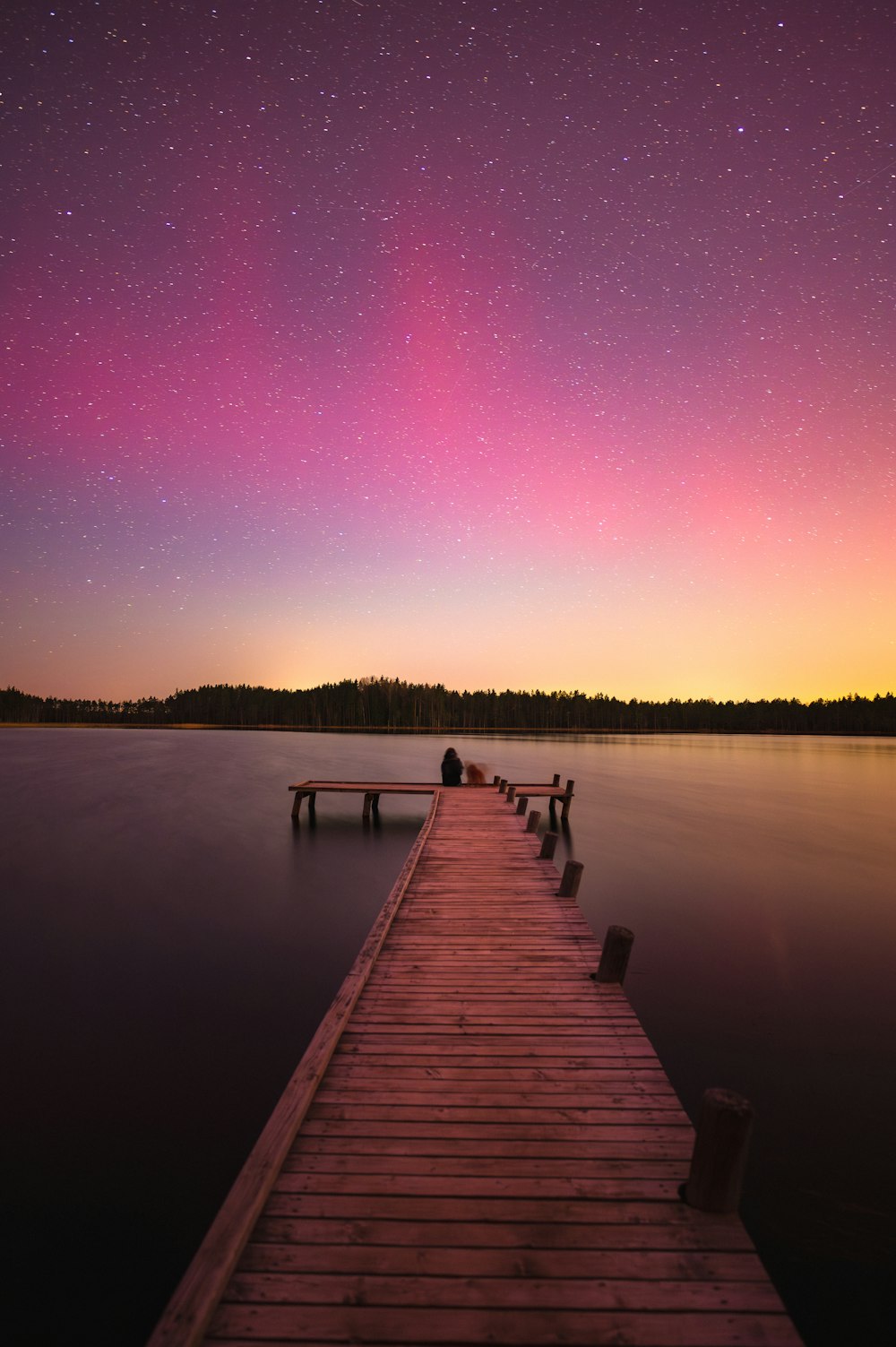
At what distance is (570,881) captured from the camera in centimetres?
992

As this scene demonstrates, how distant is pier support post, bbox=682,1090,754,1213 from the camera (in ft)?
11.8

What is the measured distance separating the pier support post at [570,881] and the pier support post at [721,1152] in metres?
6.02

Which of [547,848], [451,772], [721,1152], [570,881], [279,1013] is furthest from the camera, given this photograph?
[451,772]

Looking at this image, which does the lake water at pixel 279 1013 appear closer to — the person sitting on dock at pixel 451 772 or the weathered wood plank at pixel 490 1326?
the person sitting on dock at pixel 451 772

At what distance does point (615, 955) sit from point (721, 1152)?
Answer: 3.29 m

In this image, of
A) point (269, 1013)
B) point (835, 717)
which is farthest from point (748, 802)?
point (835, 717)

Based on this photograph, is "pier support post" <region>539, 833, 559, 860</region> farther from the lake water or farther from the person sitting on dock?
the person sitting on dock

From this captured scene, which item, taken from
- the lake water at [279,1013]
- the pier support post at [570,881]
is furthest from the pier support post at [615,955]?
the pier support post at [570,881]

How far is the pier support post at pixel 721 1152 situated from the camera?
361cm

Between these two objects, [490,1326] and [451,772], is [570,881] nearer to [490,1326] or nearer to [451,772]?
[490,1326]

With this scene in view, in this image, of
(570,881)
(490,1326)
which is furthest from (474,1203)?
(570,881)

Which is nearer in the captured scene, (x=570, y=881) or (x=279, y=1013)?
(x=279, y=1013)

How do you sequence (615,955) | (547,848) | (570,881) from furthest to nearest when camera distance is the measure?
(547,848) → (570,881) → (615,955)

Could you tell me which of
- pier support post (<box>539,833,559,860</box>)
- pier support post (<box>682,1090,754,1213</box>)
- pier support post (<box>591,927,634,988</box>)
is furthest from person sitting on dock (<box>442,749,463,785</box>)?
pier support post (<box>682,1090,754,1213</box>)
